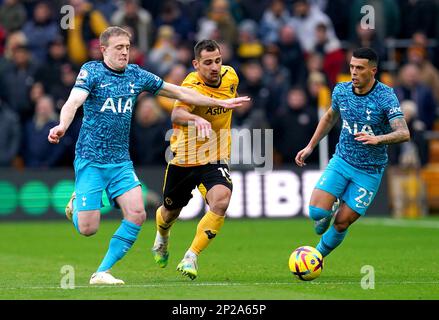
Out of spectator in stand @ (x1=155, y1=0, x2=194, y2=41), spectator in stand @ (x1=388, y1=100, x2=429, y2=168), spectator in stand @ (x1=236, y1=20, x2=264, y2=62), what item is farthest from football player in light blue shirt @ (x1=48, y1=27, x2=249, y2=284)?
spectator in stand @ (x1=155, y1=0, x2=194, y2=41)

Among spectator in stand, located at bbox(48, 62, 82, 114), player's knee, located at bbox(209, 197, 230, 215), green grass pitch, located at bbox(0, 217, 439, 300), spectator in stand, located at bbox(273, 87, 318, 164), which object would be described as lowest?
green grass pitch, located at bbox(0, 217, 439, 300)

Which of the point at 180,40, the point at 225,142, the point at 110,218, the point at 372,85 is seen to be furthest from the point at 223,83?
the point at 180,40

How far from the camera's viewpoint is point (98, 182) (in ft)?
41.0

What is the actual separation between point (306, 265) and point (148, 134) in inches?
462

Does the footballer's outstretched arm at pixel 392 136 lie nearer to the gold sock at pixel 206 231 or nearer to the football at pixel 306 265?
the football at pixel 306 265

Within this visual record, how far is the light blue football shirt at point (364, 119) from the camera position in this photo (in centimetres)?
1332

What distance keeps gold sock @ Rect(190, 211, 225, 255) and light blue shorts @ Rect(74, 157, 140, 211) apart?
102 centimetres

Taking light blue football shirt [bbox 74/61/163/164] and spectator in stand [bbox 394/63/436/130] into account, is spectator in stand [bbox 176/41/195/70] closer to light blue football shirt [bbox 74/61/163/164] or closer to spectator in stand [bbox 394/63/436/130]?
spectator in stand [bbox 394/63/436/130]

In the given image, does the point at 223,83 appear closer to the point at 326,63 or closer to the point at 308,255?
the point at 308,255

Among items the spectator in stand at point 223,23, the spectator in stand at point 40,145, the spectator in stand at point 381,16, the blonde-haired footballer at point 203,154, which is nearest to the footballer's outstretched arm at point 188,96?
the blonde-haired footballer at point 203,154

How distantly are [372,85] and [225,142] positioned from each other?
189cm

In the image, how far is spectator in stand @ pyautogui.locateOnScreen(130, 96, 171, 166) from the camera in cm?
2386

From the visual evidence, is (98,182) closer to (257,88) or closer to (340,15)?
(257,88)

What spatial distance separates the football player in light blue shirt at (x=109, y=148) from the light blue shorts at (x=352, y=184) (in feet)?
5.44
